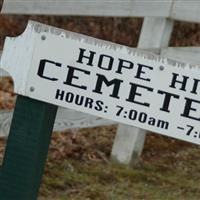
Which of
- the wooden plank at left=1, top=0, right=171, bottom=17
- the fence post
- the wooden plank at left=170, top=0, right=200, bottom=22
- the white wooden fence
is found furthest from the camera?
the fence post

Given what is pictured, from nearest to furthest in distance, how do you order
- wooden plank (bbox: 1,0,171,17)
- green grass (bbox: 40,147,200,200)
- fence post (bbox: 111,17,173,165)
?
wooden plank (bbox: 1,0,171,17) < green grass (bbox: 40,147,200,200) < fence post (bbox: 111,17,173,165)

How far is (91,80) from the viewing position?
10.8ft

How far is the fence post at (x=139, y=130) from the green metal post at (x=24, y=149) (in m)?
2.20

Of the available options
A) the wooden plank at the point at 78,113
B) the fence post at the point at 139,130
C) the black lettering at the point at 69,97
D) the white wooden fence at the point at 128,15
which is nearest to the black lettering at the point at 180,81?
the black lettering at the point at 69,97

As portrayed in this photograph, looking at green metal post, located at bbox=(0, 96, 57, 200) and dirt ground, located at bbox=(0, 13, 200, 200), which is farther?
dirt ground, located at bbox=(0, 13, 200, 200)

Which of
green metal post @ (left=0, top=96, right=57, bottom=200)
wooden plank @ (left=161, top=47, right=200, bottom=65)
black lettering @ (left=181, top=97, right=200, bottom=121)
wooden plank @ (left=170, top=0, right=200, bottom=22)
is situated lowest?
green metal post @ (left=0, top=96, right=57, bottom=200)

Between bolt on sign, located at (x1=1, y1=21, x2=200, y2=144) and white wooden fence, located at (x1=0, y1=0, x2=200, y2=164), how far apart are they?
146cm

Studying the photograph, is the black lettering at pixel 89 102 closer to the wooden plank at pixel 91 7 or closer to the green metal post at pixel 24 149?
the green metal post at pixel 24 149

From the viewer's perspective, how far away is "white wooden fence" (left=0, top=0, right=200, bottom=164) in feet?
15.8

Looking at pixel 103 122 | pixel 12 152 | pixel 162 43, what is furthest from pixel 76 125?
pixel 12 152

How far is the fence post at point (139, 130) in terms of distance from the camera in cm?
544

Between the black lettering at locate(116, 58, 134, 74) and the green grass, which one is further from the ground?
the black lettering at locate(116, 58, 134, 74)

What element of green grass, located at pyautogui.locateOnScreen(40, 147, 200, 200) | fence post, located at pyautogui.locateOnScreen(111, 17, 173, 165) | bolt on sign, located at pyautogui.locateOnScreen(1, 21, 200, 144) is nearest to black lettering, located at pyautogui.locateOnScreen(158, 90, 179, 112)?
bolt on sign, located at pyautogui.locateOnScreen(1, 21, 200, 144)

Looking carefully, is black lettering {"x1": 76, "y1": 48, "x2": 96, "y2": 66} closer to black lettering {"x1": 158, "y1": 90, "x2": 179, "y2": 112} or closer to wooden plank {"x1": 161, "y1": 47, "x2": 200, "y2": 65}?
black lettering {"x1": 158, "y1": 90, "x2": 179, "y2": 112}
